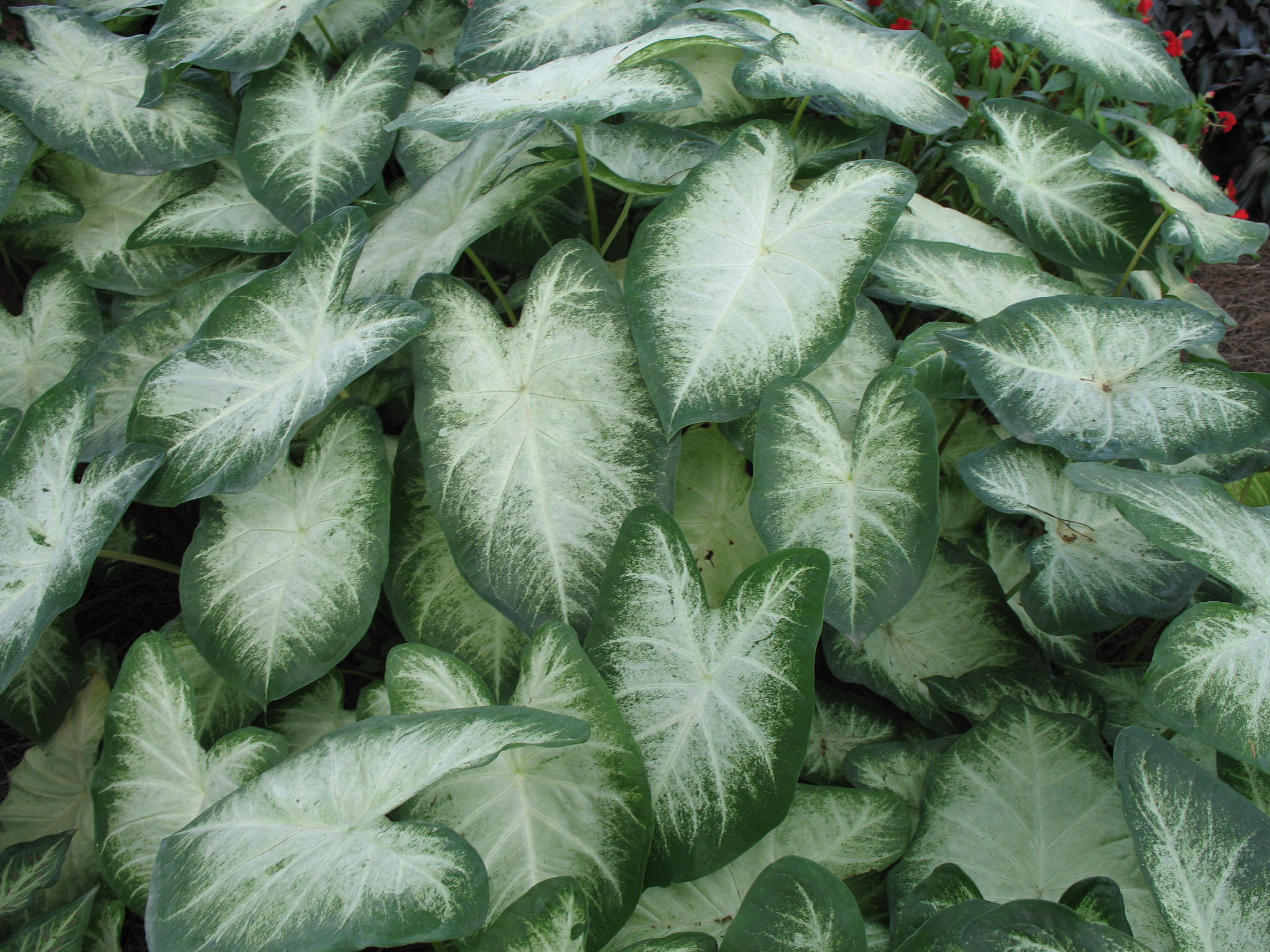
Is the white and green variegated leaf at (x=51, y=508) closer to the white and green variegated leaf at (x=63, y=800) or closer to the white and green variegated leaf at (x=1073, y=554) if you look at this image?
the white and green variegated leaf at (x=63, y=800)

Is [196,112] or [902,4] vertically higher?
[902,4]

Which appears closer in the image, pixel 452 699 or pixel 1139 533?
pixel 452 699

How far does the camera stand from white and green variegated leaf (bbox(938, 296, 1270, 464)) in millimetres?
1066

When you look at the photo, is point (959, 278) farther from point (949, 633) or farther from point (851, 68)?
point (949, 633)

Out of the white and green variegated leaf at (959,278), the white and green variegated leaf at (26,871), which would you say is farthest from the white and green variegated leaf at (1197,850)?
the white and green variegated leaf at (26,871)

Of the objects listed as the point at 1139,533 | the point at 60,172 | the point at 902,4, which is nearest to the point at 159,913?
the point at 1139,533

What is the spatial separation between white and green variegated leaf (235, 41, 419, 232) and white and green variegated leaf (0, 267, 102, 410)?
39 cm

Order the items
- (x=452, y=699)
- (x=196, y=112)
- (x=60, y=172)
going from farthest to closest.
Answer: (x=60, y=172), (x=196, y=112), (x=452, y=699)

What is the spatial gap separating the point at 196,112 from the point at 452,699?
1.22 meters

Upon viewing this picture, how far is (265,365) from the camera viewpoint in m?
1.13

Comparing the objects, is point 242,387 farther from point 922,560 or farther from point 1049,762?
point 1049,762

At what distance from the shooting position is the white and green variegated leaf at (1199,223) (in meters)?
1.30

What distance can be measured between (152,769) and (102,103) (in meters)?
1.17

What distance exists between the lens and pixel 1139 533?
44.8 inches
